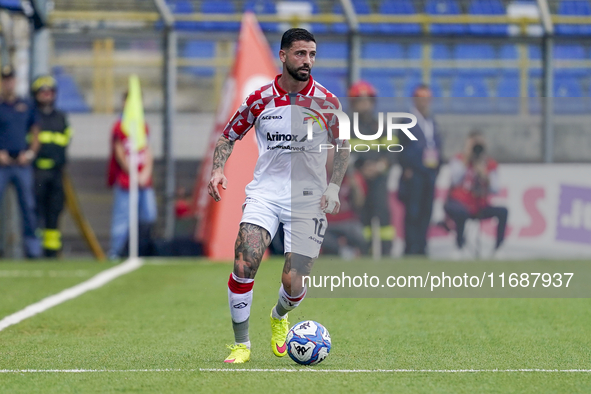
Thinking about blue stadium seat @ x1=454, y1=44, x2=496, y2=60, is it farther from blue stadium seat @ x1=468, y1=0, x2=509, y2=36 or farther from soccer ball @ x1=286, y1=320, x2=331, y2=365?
soccer ball @ x1=286, y1=320, x2=331, y2=365

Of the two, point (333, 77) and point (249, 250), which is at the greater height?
point (333, 77)

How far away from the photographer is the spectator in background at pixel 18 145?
1201 cm

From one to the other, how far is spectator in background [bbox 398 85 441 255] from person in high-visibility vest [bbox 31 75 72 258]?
4.27m

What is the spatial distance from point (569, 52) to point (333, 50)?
127 inches

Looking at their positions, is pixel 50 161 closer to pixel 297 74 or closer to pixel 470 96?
pixel 470 96

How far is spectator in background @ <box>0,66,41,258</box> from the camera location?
1201 centimetres

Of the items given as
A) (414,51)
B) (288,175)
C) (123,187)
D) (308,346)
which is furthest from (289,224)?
(414,51)

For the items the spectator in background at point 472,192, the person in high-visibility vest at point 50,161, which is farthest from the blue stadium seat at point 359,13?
the person in high-visibility vest at point 50,161

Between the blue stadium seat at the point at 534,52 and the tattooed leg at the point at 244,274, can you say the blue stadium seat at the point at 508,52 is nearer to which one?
the blue stadium seat at the point at 534,52

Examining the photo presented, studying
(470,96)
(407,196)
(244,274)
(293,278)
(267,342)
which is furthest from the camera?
(470,96)

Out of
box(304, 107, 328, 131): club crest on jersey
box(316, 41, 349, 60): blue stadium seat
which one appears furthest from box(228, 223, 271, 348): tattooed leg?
box(316, 41, 349, 60): blue stadium seat

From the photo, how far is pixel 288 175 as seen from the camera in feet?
17.6

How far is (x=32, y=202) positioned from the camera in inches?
478

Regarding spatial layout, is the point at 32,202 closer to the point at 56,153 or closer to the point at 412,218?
the point at 56,153
